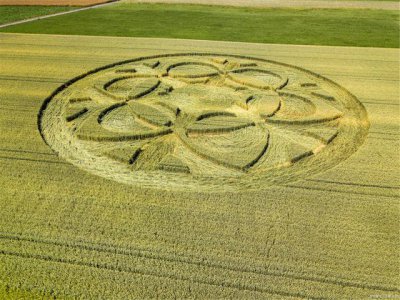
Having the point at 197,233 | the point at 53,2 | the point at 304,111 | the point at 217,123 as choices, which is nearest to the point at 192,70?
the point at 217,123

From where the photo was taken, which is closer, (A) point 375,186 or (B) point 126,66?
(A) point 375,186

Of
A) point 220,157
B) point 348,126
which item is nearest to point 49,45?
point 220,157

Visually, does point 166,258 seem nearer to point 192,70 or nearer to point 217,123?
point 217,123

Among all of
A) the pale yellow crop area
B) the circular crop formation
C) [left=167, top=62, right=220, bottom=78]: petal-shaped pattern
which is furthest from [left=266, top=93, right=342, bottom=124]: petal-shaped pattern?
[left=167, top=62, right=220, bottom=78]: petal-shaped pattern

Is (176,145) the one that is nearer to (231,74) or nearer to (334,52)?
(231,74)

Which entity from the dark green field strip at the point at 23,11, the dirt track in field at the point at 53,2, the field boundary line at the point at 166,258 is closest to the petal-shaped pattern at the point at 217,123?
the field boundary line at the point at 166,258

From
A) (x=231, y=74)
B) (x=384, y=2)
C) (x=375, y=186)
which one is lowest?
(x=375, y=186)
